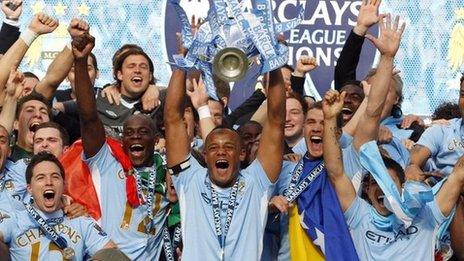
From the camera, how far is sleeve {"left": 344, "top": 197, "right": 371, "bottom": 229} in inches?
343

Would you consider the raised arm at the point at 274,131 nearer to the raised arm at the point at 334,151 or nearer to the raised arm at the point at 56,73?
the raised arm at the point at 334,151

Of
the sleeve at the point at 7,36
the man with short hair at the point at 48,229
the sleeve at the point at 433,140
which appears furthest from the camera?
the sleeve at the point at 7,36

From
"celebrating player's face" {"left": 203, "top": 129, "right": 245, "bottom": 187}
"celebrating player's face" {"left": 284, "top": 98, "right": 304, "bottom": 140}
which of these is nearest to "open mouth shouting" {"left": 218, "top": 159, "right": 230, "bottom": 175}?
"celebrating player's face" {"left": 203, "top": 129, "right": 245, "bottom": 187}

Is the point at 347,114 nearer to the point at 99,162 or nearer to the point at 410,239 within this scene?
the point at 410,239

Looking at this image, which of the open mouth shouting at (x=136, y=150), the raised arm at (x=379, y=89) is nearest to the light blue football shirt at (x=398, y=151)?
the raised arm at (x=379, y=89)

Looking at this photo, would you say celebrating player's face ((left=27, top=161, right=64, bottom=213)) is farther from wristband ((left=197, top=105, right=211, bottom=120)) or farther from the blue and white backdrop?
the blue and white backdrop

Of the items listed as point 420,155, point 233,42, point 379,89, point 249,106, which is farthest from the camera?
point 249,106

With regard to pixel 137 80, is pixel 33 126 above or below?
below

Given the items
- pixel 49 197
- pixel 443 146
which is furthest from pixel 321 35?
pixel 49 197

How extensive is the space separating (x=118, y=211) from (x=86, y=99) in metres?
0.70

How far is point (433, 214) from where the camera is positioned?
8.57 metres

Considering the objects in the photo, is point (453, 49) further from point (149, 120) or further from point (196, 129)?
point (149, 120)

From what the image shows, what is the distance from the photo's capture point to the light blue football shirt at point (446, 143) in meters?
9.59

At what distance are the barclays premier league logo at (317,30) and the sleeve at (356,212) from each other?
3.35 m
